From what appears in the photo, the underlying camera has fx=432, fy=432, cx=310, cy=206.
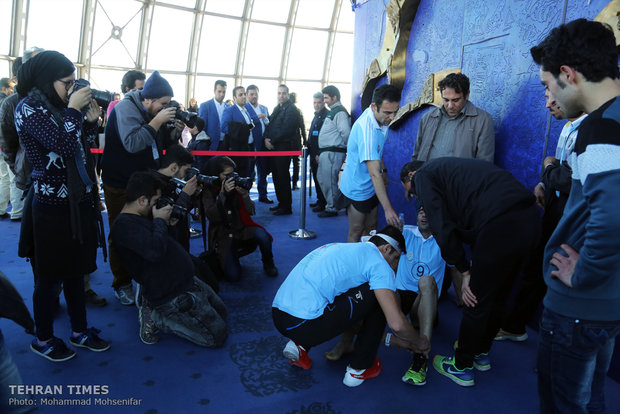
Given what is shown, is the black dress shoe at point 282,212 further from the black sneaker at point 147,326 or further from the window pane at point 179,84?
the window pane at point 179,84

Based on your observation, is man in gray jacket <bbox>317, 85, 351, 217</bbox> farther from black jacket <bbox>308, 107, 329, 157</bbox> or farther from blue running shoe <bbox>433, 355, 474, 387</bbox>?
blue running shoe <bbox>433, 355, 474, 387</bbox>

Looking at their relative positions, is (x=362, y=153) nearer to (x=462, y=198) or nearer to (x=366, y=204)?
(x=366, y=204)

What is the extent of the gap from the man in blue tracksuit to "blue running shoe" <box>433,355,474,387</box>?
0.87 metres

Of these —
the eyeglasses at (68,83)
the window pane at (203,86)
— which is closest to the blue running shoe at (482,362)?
the eyeglasses at (68,83)

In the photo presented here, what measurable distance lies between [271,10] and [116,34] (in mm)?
3444

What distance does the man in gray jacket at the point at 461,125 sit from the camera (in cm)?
253

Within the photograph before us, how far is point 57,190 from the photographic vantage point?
1956mm

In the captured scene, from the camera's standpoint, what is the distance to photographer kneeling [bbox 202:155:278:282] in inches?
126

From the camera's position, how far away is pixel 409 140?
3760 millimetres

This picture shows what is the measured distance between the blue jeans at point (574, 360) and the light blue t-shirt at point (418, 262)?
126 centimetres

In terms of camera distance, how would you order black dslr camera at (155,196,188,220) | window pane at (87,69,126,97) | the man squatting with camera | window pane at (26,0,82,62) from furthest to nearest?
window pane at (87,69,126,97) < window pane at (26,0,82,62) < the man squatting with camera < black dslr camera at (155,196,188,220)

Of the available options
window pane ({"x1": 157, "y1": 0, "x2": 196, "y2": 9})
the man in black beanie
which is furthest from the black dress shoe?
window pane ({"x1": 157, "y1": 0, "x2": 196, "y2": 9})

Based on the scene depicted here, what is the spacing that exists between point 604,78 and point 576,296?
54 centimetres

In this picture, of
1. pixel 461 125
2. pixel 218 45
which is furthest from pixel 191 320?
pixel 218 45
